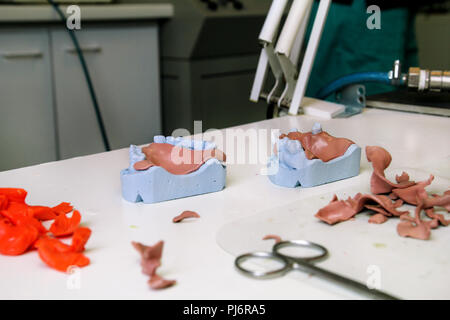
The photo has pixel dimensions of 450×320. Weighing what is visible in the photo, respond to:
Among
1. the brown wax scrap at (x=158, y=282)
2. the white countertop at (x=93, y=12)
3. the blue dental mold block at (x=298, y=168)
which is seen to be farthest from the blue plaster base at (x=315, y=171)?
the white countertop at (x=93, y=12)

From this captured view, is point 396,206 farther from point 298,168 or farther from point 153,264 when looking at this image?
point 153,264

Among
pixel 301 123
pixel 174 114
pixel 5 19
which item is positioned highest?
pixel 5 19

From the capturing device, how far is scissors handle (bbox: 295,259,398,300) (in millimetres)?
478

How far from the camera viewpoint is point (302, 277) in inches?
20.5

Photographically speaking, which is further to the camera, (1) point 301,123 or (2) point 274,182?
(1) point 301,123

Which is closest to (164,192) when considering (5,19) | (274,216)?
(274,216)

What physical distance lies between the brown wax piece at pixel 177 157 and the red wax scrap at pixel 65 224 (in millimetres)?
119

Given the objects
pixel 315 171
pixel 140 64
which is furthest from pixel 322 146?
pixel 140 64

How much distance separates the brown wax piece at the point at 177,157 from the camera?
2.40 feet

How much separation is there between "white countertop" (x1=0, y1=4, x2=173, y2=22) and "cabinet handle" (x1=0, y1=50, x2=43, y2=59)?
11cm

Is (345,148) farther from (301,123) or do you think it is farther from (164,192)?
(301,123)

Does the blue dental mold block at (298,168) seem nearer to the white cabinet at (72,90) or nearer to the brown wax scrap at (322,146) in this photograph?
the brown wax scrap at (322,146)
